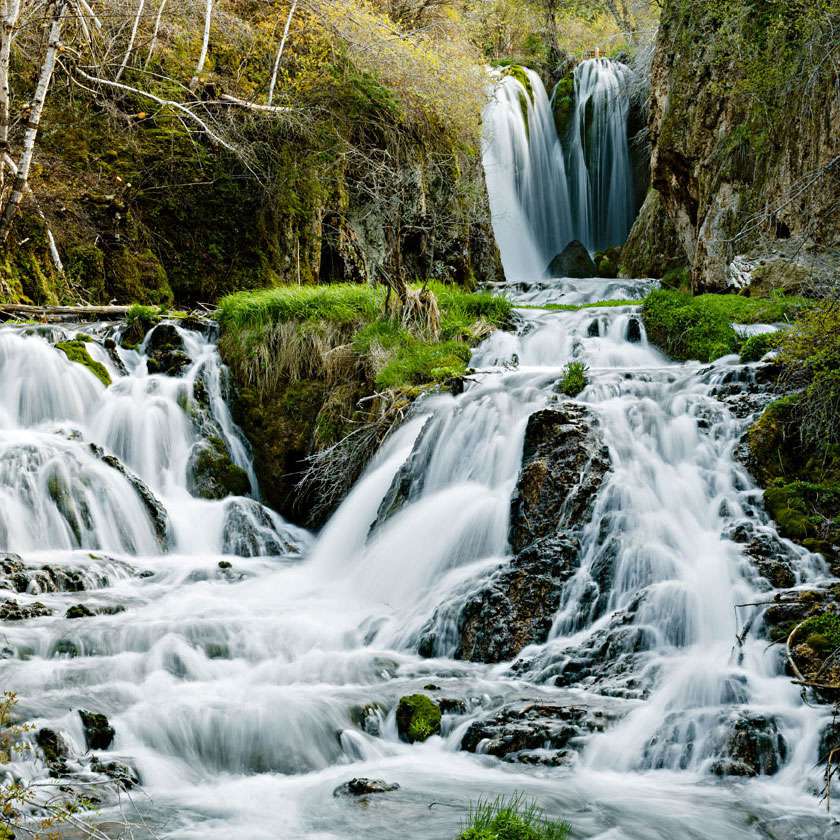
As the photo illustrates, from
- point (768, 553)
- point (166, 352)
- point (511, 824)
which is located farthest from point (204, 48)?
point (511, 824)

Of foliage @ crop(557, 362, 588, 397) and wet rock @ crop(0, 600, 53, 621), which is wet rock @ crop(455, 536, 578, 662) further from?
wet rock @ crop(0, 600, 53, 621)

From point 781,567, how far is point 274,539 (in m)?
5.98

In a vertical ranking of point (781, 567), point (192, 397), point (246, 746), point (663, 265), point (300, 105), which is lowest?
point (246, 746)

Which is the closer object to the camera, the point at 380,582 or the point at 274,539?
the point at 380,582

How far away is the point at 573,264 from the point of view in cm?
2206

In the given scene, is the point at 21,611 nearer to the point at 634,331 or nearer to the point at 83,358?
the point at 83,358

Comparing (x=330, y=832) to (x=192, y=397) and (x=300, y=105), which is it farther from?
(x=300, y=105)

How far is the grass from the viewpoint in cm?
1126

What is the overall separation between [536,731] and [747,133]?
10543 mm

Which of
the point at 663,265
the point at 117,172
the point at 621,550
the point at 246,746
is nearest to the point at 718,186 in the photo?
the point at 663,265

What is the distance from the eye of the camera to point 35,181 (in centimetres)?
1327

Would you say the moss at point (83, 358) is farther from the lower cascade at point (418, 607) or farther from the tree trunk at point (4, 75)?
the tree trunk at point (4, 75)

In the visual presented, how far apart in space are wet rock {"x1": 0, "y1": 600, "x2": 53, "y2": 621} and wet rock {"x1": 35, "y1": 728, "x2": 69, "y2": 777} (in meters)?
2.23

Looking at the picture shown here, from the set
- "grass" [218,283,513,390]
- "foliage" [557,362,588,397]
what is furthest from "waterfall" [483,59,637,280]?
"foliage" [557,362,588,397]
